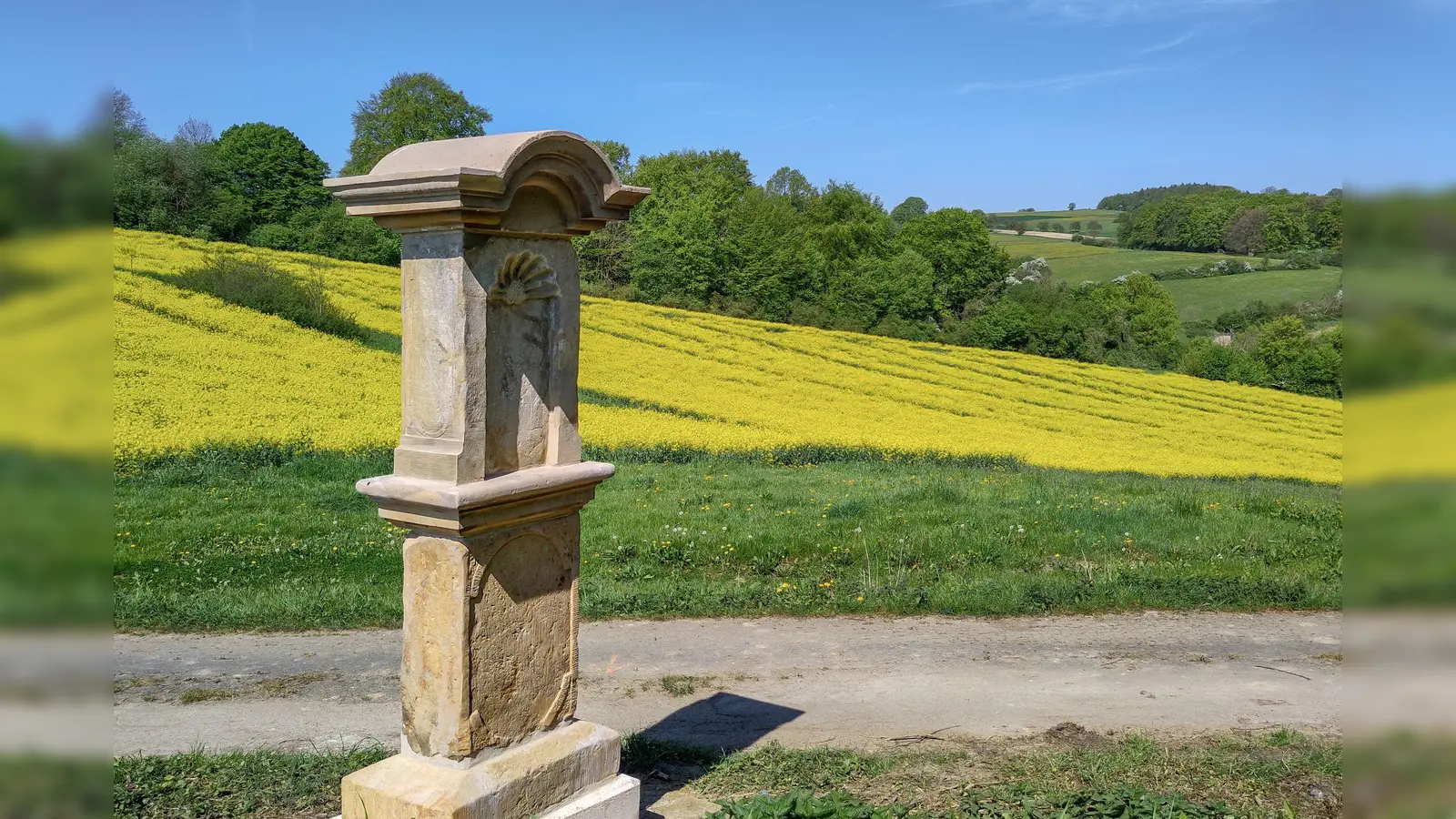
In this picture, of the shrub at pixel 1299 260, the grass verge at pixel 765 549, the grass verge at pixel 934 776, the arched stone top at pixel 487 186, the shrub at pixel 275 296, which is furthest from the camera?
the shrub at pixel 1299 260

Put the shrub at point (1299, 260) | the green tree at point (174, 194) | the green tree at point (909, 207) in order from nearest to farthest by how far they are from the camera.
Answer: the green tree at point (174, 194), the shrub at point (1299, 260), the green tree at point (909, 207)

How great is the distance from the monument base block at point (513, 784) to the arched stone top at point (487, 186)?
7.40 ft

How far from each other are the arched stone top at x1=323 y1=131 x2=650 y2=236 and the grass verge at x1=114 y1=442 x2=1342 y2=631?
16.9ft

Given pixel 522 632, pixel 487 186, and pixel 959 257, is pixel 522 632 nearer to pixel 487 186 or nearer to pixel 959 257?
pixel 487 186

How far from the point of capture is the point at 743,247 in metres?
55.7

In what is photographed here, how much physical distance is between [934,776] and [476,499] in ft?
9.96

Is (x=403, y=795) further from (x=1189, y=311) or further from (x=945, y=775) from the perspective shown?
(x=1189, y=311)

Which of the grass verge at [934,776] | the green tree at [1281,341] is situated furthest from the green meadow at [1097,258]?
the grass verge at [934,776]

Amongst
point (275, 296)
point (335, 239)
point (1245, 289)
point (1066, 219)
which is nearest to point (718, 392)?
point (275, 296)

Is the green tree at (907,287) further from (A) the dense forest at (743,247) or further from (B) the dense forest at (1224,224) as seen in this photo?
(B) the dense forest at (1224,224)

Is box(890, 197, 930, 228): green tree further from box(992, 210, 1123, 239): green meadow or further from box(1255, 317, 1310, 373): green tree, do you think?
box(1255, 317, 1310, 373): green tree

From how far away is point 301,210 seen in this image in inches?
1625

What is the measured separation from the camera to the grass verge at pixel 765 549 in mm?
9109
